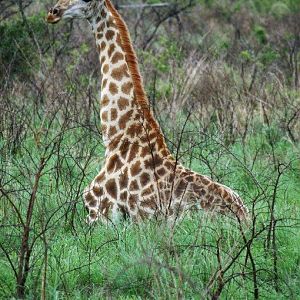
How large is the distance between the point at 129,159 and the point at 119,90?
555 millimetres

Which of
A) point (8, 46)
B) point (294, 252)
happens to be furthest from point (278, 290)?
point (8, 46)

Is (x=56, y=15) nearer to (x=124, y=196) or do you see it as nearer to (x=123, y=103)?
(x=123, y=103)

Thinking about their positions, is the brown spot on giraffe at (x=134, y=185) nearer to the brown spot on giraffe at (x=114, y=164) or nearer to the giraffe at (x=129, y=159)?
the giraffe at (x=129, y=159)

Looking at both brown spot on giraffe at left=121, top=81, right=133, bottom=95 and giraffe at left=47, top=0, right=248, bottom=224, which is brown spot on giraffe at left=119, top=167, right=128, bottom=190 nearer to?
giraffe at left=47, top=0, right=248, bottom=224

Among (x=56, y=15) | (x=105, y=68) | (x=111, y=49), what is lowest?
(x=105, y=68)

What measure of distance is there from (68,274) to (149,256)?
440 mm

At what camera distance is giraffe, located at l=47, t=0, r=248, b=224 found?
568 cm

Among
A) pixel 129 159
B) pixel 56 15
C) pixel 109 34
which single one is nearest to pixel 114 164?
pixel 129 159

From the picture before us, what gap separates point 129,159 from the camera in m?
6.02

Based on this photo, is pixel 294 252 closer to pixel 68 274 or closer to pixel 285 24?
pixel 68 274

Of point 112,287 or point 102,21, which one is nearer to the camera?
point 112,287

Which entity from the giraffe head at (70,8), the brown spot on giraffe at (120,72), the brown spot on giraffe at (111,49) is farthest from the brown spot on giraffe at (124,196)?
the giraffe head at (70,8)

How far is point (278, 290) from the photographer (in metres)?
4.71

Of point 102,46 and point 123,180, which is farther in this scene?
point 102,46
